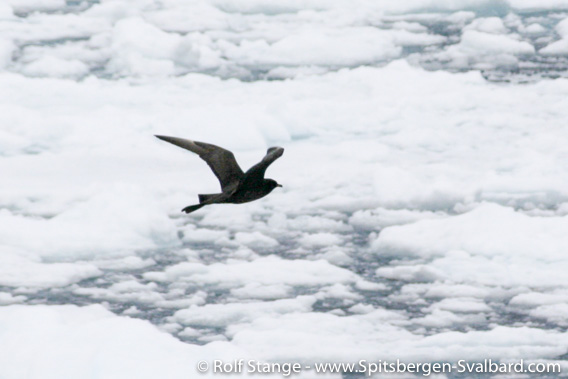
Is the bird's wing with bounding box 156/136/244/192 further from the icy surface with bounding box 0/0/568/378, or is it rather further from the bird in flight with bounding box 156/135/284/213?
the icy surface with bounding box 0/0/568/378

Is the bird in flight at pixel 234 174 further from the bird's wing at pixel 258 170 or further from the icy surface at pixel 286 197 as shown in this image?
the icy surface at pixel 286 197

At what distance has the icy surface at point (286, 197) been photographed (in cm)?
936

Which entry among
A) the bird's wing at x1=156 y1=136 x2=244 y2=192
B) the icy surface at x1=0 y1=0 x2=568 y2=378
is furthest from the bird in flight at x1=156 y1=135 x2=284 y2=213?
the icy surface at x1=0 y1=0 x2=568 y2=378

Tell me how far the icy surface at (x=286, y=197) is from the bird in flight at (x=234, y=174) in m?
1.91

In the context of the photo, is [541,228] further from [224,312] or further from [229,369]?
[229,369]

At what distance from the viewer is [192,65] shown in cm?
1831

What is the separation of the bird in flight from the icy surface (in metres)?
1.91

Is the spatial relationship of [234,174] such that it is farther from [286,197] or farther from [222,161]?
[286,197]

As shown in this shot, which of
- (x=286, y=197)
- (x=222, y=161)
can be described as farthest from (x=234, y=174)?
(x=286, y=197)

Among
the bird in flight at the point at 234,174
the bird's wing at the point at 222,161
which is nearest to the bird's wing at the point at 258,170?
the bird in flight at the point at 234,174

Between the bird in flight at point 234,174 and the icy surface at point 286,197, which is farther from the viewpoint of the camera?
the icy surface at point 286,197

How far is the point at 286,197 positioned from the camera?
1286 centimetres

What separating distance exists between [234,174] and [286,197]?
6483mm

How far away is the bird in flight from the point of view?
6.13m
